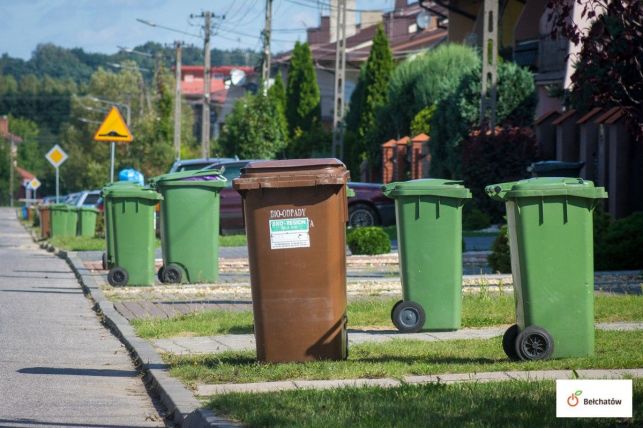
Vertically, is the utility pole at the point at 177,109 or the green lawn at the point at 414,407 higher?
the utility pole at the point at 177,109

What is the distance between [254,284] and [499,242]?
8669 millimetres

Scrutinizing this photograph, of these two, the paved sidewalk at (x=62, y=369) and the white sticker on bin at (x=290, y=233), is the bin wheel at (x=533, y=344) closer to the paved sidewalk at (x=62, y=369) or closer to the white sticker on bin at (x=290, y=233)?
the white sticker on bin at (x=290, y=233)

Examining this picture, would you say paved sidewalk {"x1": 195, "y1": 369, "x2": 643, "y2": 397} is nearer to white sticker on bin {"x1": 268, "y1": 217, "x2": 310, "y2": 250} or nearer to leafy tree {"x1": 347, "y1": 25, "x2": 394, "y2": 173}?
white sticker on bin {"x1": 268, "y1": 217, "x2": 310, "y2": 250}

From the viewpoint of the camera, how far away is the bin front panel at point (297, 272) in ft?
30.0

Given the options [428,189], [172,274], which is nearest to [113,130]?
[172,274]

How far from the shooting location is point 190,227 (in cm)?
1702

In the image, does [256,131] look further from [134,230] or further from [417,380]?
[417,380]

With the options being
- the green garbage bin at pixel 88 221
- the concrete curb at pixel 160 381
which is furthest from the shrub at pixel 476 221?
the concrete curb at pixel 160 381

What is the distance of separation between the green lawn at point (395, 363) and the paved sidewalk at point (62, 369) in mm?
505

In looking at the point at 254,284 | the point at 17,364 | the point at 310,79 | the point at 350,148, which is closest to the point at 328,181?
the point at 254,284

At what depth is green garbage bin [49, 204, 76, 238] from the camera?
Answer: 38.2 metres

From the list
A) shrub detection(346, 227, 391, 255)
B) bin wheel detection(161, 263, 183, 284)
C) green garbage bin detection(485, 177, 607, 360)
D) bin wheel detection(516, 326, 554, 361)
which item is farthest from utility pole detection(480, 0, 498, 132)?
bin wheel detection(516, 326, 554, 361)

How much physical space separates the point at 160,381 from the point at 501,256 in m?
9.22

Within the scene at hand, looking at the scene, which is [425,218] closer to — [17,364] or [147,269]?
[17,364]
